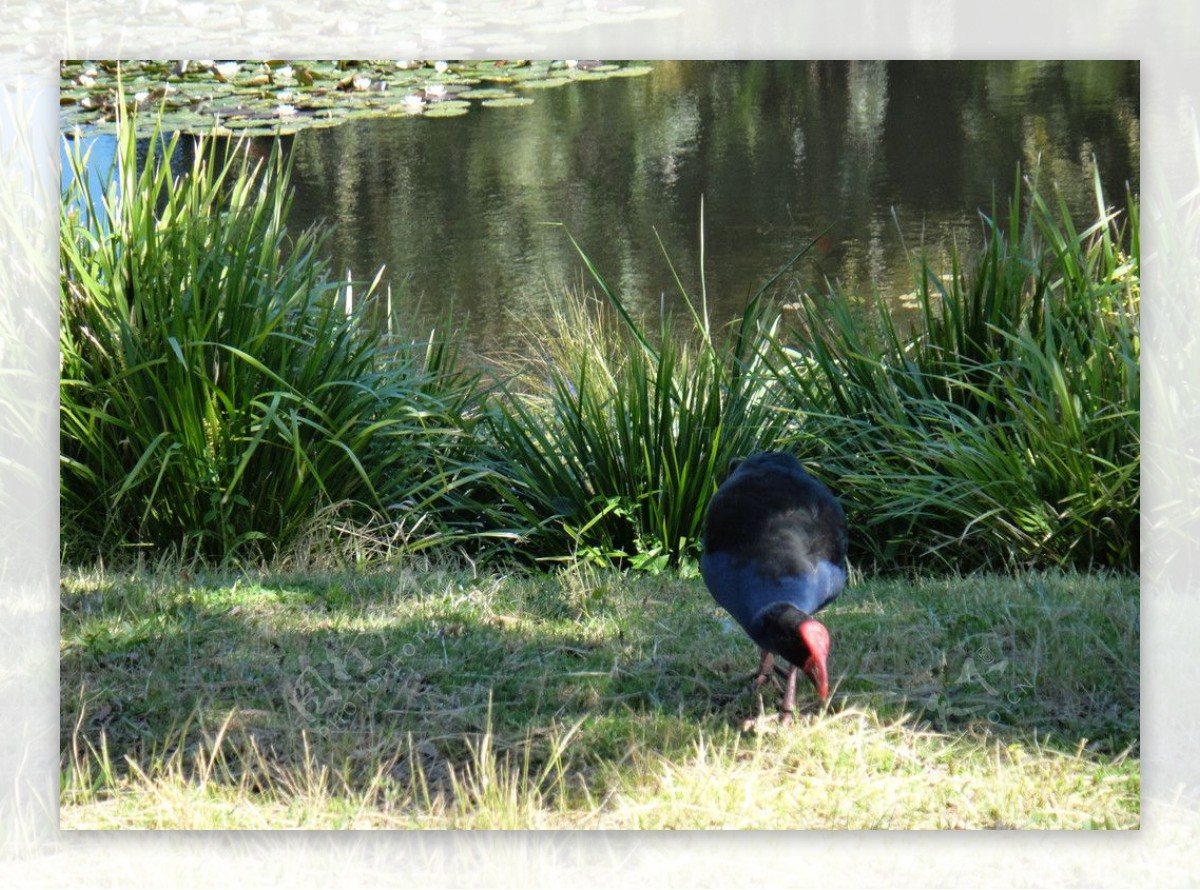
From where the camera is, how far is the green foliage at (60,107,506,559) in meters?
3.75

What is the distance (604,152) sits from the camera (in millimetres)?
7398

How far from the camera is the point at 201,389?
12.4 feet

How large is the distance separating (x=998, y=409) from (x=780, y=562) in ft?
5.50

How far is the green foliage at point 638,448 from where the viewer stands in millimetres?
4152

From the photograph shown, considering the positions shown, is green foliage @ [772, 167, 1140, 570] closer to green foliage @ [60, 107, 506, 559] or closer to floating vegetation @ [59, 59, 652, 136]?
green foliage @ [60, 107, 506, 559]

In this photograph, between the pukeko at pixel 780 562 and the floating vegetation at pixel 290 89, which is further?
the floating vegetation at pixel 290 89

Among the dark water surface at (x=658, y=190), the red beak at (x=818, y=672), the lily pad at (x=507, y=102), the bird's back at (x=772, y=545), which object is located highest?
the lily pad at (x=507, y=102)

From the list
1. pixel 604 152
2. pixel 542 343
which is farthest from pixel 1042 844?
pixel 604 152

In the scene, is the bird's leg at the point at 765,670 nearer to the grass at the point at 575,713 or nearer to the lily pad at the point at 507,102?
the grass at the point at 575,713

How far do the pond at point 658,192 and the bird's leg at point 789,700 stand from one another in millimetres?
2665

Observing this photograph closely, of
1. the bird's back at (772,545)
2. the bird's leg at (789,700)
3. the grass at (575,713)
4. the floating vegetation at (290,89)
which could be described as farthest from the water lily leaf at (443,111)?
the bird's leg at (789,700)

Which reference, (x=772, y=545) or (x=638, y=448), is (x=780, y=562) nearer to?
(x=772, y=545)

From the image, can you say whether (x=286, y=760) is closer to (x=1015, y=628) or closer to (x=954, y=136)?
(x=1015, y=628)

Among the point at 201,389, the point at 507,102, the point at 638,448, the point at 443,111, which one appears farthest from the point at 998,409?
the point at 507,102
